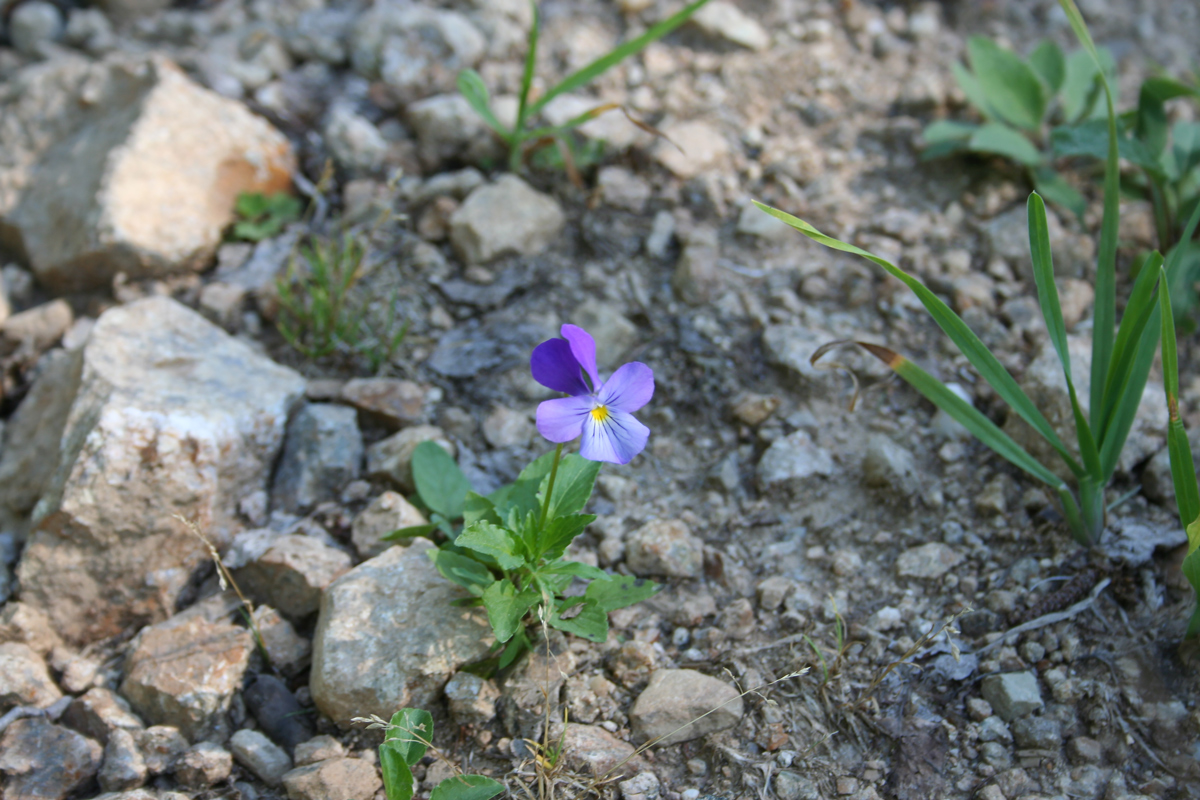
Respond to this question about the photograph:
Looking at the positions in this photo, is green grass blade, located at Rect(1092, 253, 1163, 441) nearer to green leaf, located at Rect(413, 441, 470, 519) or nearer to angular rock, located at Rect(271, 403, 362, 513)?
green leaf, located at Rect(413, 441, 470, 519)

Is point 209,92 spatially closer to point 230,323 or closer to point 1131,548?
point 230,323

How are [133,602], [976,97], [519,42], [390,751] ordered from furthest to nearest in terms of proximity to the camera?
[519,42] → [976,97] → [133,602] → [390,751]

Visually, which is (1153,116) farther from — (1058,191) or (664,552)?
(664,552)

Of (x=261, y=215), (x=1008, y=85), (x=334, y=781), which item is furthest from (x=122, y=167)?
(x=1008, y=85)

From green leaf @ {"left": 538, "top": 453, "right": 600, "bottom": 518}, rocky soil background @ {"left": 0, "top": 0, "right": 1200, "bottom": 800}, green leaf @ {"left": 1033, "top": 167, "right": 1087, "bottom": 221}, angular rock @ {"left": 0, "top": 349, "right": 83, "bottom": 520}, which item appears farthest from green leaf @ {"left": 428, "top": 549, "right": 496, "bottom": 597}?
green leaf @ {"left": 1033, "top": 167, "right": 1087, "bottom": 221}

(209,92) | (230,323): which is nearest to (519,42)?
(209,92)

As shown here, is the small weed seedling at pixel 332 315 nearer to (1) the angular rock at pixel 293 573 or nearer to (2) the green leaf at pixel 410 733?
(1) the angular rock at pixel 293 573
